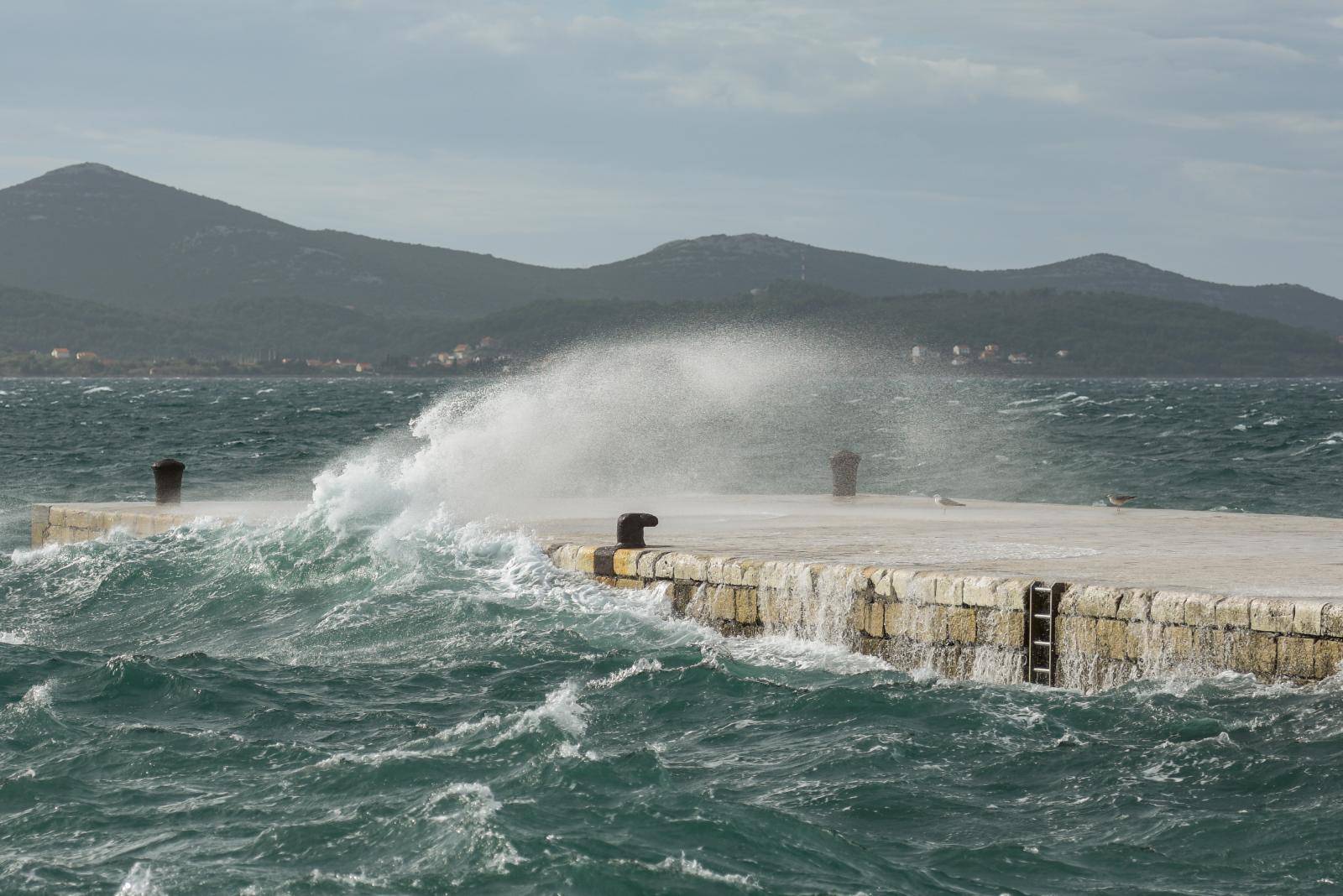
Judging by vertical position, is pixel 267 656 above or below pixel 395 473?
below

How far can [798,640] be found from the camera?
1208cm

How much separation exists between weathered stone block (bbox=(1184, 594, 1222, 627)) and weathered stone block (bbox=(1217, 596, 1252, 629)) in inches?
1.3

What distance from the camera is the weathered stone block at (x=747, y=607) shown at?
12.4 metres

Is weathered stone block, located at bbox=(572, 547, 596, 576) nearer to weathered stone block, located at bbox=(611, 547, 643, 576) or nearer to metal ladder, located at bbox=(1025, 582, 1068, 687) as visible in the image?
weathered stone block, located at bbox=(611, 547, 643, 576)

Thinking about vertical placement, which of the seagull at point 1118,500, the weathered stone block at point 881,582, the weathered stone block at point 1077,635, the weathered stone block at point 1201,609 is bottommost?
the weathered stone block at point 1077,635

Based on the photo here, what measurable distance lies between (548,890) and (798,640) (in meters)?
5.20

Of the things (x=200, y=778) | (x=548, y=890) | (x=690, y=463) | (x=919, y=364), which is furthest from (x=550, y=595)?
(x=919, y=364)

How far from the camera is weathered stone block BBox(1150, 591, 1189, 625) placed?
10.0 m

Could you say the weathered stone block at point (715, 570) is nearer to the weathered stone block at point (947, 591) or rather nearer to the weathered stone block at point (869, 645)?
the weathered stone block at point (869, 645)

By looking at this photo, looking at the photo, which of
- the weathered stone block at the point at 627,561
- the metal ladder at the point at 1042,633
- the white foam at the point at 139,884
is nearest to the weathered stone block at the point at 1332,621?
the metal ladder at the point at 1042,633

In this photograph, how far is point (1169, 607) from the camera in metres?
10.1

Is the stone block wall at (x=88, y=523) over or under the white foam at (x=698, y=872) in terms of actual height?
over

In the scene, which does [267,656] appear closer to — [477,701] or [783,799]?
[477,701]

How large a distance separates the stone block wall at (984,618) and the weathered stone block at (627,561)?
0.4 inches
